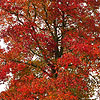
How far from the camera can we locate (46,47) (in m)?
14.8

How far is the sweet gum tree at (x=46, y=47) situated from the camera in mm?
12352

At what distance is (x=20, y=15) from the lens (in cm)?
1558

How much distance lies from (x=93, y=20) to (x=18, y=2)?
6.03m

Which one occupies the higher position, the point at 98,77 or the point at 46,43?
the point at 46,43

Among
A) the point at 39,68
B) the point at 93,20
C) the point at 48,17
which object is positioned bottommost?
the point at 39,68

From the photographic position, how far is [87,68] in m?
12.1

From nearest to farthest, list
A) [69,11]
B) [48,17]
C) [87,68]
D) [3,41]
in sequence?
[87,68], [69,11], [48,17], [3,41]

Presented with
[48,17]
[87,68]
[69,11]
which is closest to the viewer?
[87,68]

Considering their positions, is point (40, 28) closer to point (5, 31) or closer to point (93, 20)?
point (5, 31)

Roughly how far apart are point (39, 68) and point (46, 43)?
2.21 meters

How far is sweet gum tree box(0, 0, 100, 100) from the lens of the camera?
486 inches

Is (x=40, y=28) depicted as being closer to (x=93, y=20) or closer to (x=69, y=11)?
(x=69, y=11)

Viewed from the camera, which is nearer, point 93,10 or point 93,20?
point 93,20

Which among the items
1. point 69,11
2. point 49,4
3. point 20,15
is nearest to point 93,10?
point 69,11
